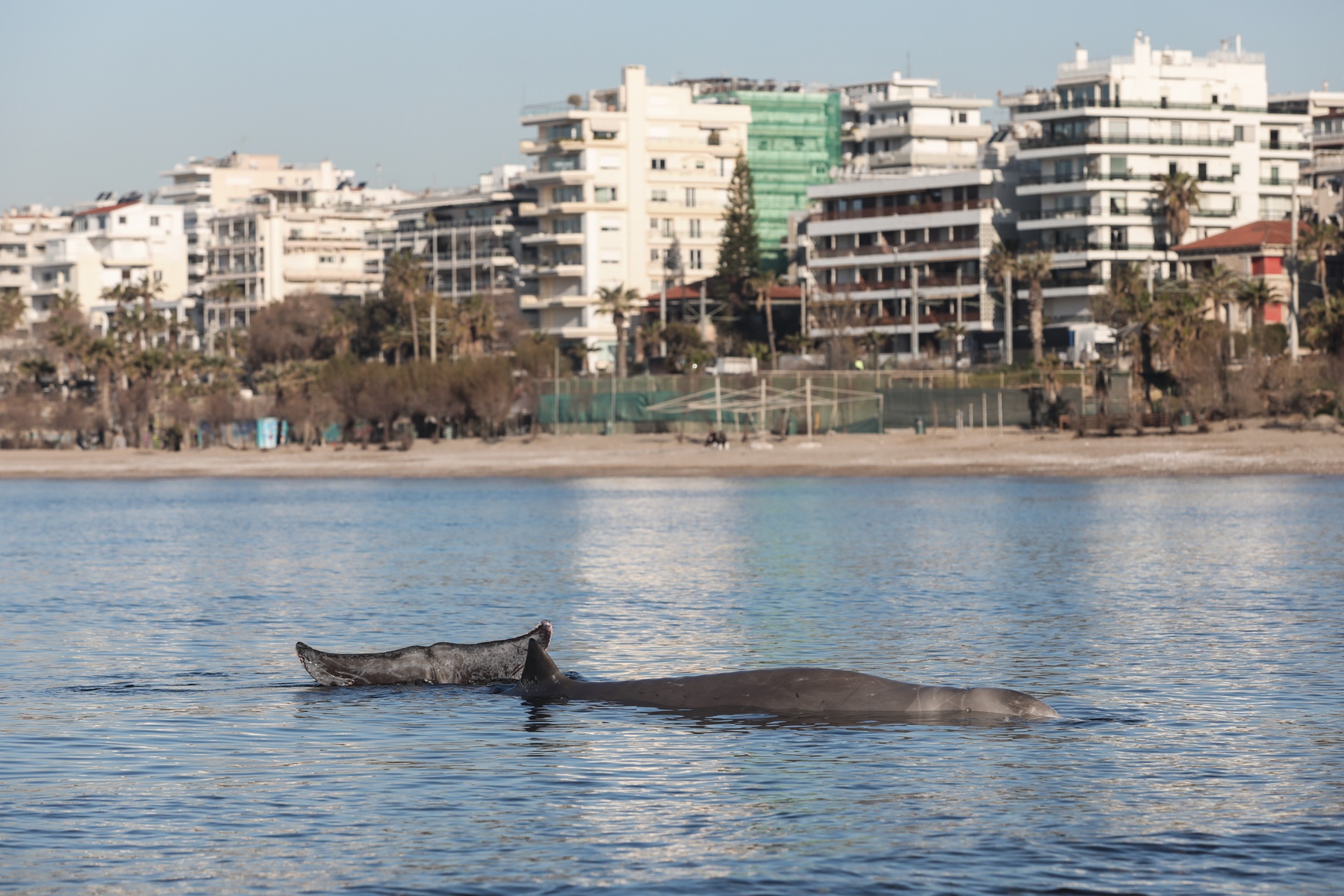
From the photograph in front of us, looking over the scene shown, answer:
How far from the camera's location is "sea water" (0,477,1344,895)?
16031mm

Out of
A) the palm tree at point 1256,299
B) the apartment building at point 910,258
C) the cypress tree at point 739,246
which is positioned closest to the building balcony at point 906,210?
the apartment building at point 910,258

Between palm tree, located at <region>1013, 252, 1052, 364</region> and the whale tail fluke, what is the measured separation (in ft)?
346

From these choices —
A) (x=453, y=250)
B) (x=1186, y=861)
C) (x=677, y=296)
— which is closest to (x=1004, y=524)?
(x=1186, y=861)

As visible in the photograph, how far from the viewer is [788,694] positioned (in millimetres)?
23156

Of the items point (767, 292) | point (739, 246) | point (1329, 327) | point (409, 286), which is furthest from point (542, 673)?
point (739, 246)

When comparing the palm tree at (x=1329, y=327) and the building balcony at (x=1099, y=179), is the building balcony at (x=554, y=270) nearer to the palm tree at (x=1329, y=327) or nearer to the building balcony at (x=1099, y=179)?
the building balcony at (x=1099, y=179)

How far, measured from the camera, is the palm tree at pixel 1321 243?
386 ft

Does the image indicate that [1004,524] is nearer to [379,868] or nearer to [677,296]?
[379,868]

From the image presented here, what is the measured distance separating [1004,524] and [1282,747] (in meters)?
42.4

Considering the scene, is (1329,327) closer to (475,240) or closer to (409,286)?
(409,286)

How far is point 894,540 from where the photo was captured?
55938mm

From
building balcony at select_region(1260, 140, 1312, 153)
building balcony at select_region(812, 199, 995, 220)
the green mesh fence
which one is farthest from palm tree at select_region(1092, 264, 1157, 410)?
building balcony at select_region(1260, 140, 1312, 153)

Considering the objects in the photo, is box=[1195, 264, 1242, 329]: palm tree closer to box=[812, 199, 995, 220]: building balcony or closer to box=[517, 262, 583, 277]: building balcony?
box=[812, 199, 995, 220]: building balcony

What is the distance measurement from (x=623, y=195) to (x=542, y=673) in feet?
484
